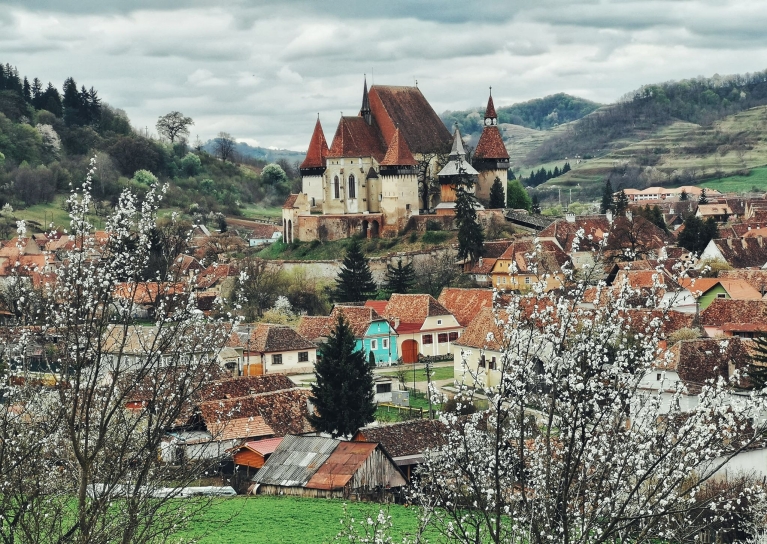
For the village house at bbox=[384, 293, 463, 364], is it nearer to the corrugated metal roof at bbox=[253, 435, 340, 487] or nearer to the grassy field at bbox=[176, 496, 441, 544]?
the corrugated metal roof at bbox=[253, 435, 340, 487]

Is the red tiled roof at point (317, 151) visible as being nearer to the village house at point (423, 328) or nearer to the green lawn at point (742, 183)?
the village house at point (423, 328)

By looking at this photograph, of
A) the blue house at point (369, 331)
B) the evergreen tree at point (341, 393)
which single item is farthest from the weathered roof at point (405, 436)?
the blue house at point (369, 331)

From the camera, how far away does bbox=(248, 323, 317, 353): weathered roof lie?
44.1m

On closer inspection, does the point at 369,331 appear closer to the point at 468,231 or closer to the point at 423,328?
the point at 423,328

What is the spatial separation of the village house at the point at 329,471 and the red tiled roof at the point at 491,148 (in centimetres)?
4175

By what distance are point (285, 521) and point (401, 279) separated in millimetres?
33658

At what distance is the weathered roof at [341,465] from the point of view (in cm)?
2662

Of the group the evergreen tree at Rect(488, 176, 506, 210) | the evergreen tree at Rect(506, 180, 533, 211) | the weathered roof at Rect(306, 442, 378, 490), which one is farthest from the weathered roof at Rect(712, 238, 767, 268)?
the weathered roof at Rect(306, 442, 378, 490)

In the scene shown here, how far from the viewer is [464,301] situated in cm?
5250

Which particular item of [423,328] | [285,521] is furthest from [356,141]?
[285,521]

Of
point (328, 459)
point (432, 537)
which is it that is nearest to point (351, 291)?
point (328, 459)

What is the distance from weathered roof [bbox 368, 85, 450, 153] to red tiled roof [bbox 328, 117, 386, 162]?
67cm

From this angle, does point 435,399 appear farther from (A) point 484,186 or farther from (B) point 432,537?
(A) point 484,186

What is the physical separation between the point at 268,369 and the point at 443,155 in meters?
27.5
